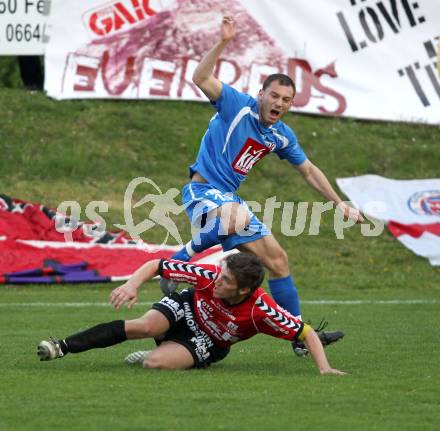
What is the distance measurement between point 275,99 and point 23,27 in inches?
437

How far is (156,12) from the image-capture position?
771 inches

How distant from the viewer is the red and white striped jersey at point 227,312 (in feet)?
25.8

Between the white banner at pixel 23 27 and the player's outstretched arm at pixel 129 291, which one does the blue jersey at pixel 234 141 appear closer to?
the player's outstretched arm at pixel 129 291

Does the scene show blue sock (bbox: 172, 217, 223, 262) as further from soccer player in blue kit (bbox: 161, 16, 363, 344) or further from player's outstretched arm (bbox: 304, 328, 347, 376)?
player's outstretched arm (bbox: 304, 328, 347, 376)

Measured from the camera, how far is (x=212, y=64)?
859 centimetres

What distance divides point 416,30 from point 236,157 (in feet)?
38.6

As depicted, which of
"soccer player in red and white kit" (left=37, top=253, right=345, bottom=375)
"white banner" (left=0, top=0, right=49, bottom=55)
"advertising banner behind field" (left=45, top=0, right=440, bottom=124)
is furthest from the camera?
"advertising banner behind field" (left=45, top=0, right=440, bottom=124)

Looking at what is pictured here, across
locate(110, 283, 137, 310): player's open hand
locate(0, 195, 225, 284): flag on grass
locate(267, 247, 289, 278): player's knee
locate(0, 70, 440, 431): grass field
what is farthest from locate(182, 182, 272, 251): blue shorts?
locate(0, 195, 225, 284): flag on grass

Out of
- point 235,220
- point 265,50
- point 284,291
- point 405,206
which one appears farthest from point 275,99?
point 265,50

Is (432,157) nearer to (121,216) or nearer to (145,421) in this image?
→ (121,216)

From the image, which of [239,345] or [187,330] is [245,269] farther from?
[239,345]

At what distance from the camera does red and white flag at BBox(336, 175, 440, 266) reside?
55.9ft

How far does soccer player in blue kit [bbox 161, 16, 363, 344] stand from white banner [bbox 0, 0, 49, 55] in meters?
10.4

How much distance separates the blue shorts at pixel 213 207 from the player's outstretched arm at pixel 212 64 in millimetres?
763
